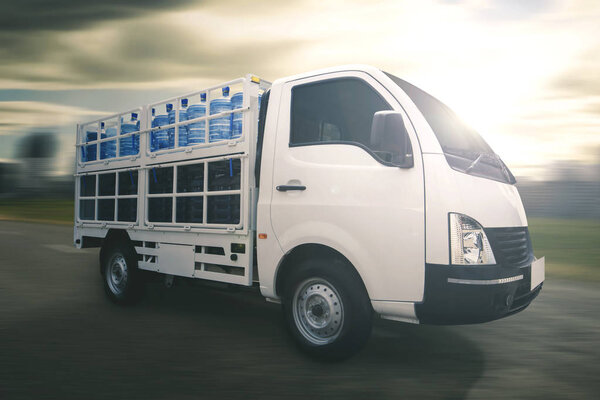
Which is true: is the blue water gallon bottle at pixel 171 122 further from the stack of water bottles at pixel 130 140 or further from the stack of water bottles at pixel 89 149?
the stack of water bottles at pixel 89 149

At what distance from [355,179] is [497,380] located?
1951 mm

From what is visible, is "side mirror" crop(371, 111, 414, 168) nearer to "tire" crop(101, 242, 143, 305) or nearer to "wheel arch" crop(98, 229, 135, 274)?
"tire" crop(101, 242, 143, 305)

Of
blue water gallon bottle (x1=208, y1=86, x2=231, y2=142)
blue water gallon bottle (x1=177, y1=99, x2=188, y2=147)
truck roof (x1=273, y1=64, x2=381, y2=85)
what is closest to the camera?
truck roof (x1=273, y1=64, x2=381, y2=85)

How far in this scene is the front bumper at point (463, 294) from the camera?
11.8 feet

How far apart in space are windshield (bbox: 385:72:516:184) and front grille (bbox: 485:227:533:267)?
1.59 feet

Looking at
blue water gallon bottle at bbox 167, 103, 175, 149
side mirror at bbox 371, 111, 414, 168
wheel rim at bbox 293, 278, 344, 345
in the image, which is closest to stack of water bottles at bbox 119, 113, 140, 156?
blue water gallon bottle at bbox 167, 103, 175, 149

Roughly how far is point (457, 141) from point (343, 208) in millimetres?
1229

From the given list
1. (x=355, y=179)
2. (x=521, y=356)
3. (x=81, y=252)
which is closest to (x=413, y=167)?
(x=355, y=179)

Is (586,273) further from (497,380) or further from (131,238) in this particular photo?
(131,238)

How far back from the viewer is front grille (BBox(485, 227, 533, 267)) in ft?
12.4

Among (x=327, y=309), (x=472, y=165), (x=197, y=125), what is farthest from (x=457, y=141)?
(x=197, y=125)

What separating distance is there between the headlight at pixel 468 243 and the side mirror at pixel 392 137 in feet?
1.86

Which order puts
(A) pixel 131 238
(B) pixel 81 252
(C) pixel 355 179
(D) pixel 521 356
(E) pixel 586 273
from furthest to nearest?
(B) pixel 81 252, (E) pixel 586 273, (A) pixel 131 238, (D) pixel 521 356, (C) pixel 355 179

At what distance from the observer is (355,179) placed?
402 centimetres
